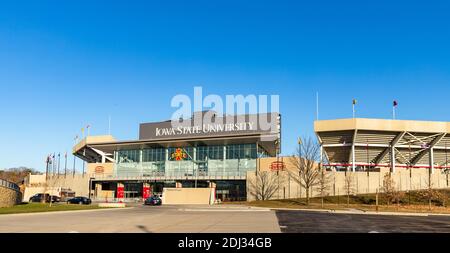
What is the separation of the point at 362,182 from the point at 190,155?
118ft

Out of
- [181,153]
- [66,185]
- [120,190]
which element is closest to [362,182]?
[181,153]

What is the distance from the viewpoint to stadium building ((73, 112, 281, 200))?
80.4 metres

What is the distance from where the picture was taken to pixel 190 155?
289 feet

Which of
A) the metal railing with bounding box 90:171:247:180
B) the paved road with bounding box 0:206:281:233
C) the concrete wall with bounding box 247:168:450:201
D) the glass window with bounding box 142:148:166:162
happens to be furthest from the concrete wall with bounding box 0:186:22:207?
the glass window with bounding box 142:148:166:162

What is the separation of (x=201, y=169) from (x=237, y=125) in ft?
41.8

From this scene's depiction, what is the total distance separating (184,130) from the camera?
86.0 m

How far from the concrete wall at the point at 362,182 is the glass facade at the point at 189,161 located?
12.3m

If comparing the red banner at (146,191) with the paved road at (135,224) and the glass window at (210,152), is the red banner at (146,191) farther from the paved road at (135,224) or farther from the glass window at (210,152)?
the paved road at (135,224)

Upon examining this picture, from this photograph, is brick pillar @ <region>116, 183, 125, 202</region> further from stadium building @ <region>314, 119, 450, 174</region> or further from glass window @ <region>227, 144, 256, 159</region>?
stadium building @ <region>314, 119, 450, 174</region>

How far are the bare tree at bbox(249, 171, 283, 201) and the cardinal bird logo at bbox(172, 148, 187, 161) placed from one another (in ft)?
71.4

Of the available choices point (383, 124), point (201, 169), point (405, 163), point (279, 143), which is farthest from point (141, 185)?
point (405, 163)

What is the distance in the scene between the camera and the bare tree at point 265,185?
69.8m

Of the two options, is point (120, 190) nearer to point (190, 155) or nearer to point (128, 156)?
point (128, 156)

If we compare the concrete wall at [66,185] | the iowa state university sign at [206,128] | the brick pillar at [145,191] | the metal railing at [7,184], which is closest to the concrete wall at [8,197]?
the metal railing at [7,184]
